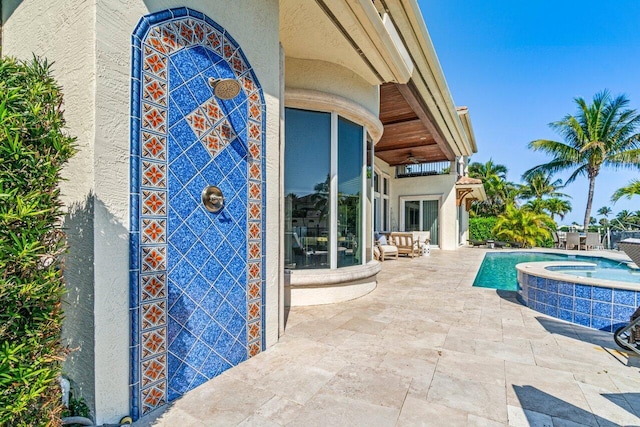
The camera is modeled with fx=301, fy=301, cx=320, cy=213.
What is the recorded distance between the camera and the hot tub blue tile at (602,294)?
14.3 feet

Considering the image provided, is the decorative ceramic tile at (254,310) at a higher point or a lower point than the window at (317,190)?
lower

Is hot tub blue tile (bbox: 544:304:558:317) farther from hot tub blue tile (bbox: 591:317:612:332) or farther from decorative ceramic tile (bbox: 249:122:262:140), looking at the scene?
decorative ceramic tile (bbox: 249:122:262:140)

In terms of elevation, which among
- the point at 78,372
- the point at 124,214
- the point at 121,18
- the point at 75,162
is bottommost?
the point at 78,372

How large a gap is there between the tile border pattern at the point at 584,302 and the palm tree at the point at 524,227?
48.0ft

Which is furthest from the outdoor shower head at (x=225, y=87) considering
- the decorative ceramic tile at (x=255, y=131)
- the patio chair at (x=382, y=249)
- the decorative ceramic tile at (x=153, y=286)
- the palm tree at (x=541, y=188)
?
the palm tree at (x=541, y=188)

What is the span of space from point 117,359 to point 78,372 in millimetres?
315

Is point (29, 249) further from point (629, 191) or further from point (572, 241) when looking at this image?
point (572, 241)

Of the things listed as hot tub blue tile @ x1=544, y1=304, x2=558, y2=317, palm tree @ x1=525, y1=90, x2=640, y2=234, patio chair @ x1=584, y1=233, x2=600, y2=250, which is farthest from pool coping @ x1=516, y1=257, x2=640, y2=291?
palm tree @ x1=525, y1=90, x2=640, y2=234

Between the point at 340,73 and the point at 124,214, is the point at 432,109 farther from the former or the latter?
the point at 124,214

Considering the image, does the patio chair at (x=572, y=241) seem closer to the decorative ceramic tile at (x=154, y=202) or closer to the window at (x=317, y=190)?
the window at (x=317, y=190)

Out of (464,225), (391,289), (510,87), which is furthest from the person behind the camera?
(464,225)

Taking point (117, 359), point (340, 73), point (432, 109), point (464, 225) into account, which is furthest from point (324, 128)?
point (464, 225)

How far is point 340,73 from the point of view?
5434mm

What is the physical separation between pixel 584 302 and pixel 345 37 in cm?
537
